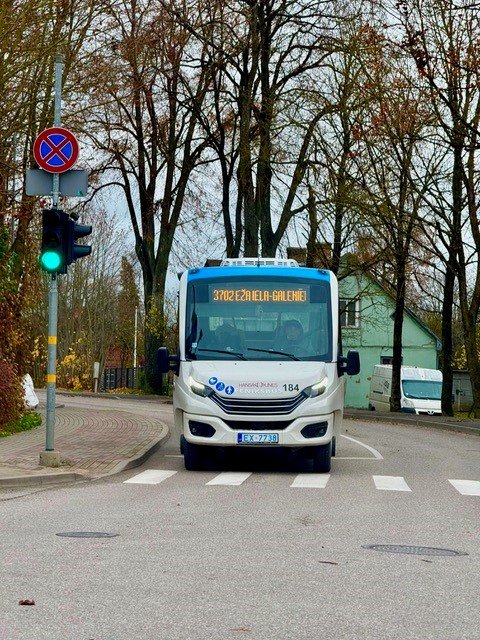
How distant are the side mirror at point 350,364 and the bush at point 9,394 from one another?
8.00m

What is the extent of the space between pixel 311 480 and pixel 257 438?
98cm

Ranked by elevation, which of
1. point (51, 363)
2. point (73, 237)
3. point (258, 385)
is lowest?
point (258, 385)

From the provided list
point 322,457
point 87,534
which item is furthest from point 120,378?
point 87,534

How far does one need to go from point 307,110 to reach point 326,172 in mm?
2053

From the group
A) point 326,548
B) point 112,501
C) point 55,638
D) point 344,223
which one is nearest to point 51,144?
point 112,501

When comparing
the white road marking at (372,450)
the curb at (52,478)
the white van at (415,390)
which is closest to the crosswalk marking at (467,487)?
the white road marking at (372,450)

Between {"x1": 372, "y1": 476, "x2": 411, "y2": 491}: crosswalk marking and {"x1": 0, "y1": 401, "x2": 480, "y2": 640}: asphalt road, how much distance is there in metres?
0.05

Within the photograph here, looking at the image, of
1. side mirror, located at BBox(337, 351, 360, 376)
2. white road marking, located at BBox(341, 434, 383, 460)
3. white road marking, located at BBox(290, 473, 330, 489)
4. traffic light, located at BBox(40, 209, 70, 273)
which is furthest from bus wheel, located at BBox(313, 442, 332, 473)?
traffic light, located at BBox(40, 209, 70, 273)

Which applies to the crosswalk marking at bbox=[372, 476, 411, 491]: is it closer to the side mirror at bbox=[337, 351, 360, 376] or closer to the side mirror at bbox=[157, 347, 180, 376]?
the side mirror at bbox=[337, 351, 360, 376]

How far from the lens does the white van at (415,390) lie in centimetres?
4728

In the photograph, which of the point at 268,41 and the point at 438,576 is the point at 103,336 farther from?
the point at 438,576

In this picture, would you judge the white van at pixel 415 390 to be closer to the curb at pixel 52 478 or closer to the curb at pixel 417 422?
the curb at pixel 417 422

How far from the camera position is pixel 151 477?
1497 cm

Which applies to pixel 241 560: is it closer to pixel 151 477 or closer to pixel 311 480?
pixel 151 477
